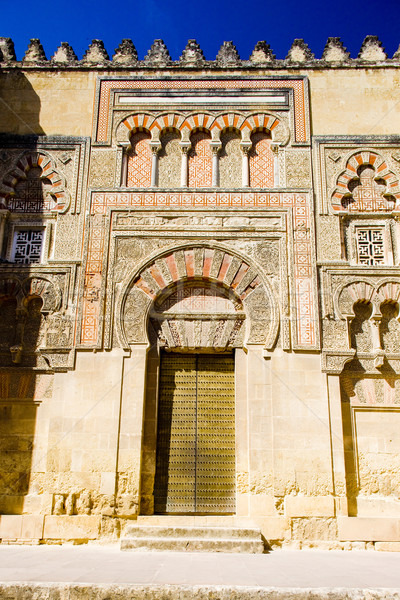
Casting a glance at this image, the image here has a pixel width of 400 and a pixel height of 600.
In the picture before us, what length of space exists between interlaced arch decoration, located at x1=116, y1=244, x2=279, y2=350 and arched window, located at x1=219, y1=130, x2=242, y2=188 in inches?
42.0

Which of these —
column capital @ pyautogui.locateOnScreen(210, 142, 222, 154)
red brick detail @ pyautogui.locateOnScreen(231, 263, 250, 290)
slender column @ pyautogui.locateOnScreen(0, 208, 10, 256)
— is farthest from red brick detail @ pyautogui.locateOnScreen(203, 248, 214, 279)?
slender column @ pyautogui.locateOnScreen(0, 208, 10, 256)

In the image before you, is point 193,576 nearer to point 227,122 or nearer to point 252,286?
point 252,286

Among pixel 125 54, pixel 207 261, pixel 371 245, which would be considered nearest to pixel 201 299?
pixel 207 261

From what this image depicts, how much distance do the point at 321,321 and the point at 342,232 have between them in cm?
131

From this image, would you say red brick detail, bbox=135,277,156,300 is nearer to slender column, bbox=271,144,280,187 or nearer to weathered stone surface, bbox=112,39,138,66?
slender column, bbox=271,144,280,187

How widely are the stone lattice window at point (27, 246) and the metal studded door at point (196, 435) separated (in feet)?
7.33

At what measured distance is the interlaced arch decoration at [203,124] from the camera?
7.91 meters

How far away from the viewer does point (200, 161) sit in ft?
25.9

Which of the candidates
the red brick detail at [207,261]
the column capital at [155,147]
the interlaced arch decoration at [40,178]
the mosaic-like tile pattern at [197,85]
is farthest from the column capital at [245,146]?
the interlaced arch decoration at [40,178]

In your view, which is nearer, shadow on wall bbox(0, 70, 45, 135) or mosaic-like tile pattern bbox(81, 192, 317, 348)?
mosaic-like tile pattern bbox(81, 192, 317, 348)

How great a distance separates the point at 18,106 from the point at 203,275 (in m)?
3.78


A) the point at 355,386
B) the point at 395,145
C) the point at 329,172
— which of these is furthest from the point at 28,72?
the point at 355,386

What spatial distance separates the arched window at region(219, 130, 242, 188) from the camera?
778cm

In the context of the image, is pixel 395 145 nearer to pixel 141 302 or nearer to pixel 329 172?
pixel 329 172
